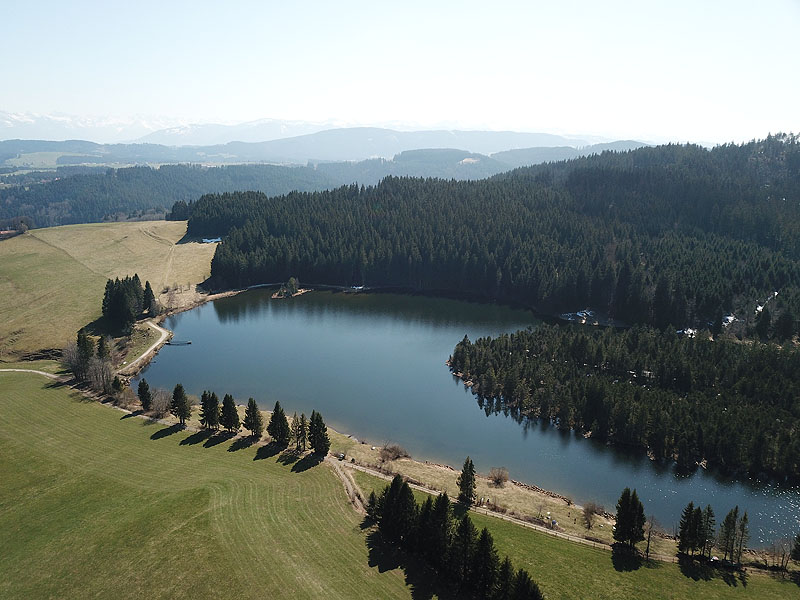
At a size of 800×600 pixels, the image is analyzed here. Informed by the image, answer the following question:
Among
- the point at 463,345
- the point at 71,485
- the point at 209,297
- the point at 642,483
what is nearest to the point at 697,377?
the point at 642,483

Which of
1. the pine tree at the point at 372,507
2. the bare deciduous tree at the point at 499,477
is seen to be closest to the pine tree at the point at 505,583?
the pine tree at the point at 372,507

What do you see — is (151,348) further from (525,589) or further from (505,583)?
(525,589)

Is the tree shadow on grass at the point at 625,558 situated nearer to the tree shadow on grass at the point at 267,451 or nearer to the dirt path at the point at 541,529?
the dirt path at the point at 541,529

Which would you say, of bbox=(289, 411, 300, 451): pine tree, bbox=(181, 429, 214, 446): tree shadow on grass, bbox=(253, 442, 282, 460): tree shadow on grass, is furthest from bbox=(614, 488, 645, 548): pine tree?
bbox=(181, 429, 214, 446): tree shadow on grass

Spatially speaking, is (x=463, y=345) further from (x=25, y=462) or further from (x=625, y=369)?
(x=25, y=462)

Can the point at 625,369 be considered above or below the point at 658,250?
below

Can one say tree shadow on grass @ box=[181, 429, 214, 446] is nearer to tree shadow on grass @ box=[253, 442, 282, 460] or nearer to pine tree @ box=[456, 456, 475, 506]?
tree shadow on grass @ box=[253, 442, 282, 460]
